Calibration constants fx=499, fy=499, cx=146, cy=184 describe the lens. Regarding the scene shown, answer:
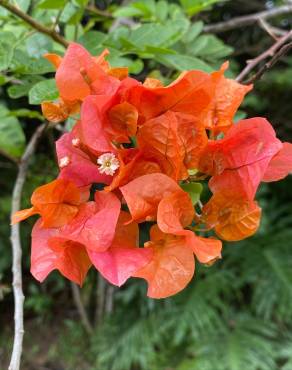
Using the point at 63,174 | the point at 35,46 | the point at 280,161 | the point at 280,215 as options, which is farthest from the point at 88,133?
the point at 280,215

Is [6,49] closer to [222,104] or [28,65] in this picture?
[28,65]

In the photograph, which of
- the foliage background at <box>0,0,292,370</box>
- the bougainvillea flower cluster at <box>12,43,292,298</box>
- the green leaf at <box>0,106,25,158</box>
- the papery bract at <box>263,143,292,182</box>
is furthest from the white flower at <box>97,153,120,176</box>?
→ the foliage background at <box>0,0,292,370</box>

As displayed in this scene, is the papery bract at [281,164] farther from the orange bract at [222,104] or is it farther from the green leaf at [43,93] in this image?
the green leaf at [43,93]

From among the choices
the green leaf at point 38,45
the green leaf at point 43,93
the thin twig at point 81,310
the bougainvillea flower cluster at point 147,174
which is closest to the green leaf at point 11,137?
the green leaf at point 38,45

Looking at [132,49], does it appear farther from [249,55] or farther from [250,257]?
[250,257]

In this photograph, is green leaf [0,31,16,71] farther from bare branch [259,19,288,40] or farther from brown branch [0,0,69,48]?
bare branch [259,19,288,40]

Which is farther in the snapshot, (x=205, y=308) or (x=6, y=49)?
(x=205, y=308)

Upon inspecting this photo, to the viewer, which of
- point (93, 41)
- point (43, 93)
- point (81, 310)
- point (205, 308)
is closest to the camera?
point (43, 93)

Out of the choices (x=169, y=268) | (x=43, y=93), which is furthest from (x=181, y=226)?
(x=43, y=93)
